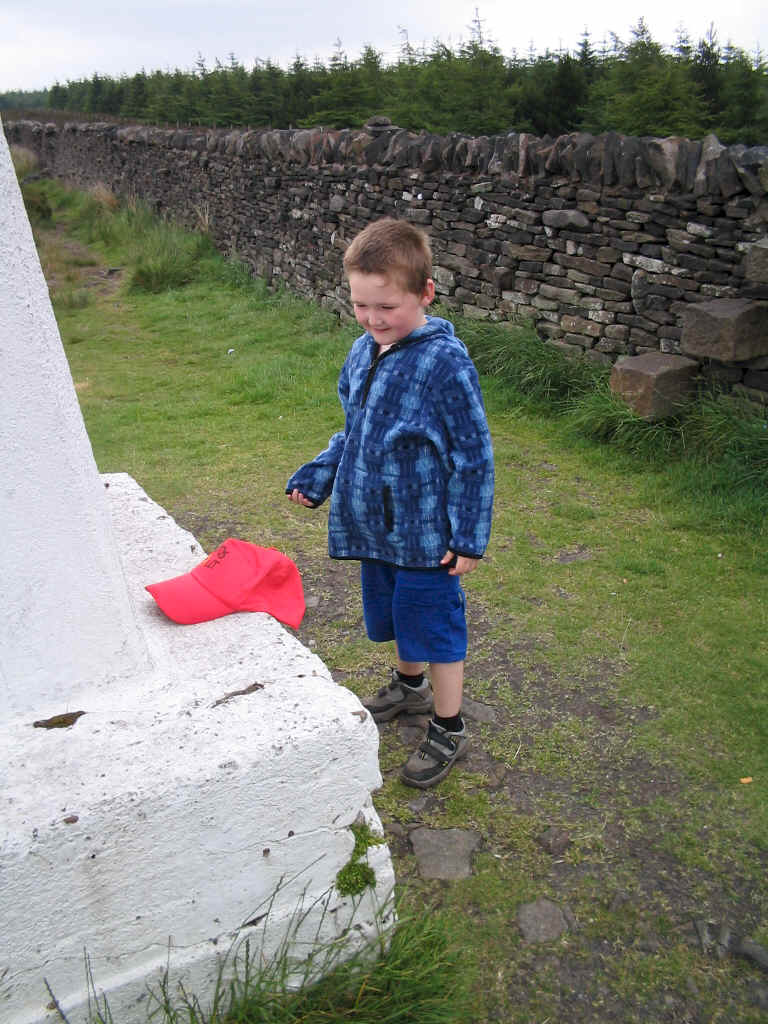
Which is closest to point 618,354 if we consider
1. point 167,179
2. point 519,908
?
point 519,908

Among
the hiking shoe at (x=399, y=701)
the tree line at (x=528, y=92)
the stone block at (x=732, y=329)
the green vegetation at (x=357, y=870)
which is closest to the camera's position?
the green vegetation at (x=357, y=870)

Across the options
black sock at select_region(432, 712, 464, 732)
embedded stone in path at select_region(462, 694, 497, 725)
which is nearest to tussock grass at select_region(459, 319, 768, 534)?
embedded stone in path at select_region(462, 694, 497, 725)

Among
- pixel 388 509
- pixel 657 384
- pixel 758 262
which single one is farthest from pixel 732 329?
pixel 388 509

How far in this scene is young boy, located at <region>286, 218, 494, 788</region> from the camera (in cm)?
214

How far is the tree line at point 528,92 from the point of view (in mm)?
7520

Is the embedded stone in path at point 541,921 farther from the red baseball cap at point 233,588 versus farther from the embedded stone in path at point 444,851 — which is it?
the red baseball cap at point 233,588

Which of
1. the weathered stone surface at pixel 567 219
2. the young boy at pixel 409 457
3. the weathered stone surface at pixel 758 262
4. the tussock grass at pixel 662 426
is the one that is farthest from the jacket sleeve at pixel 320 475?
the weathered stone surface at pixel 567 219

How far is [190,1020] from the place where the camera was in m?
1.62

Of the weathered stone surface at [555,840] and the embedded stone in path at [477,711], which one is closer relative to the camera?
the weathered stone surface at [555,840]

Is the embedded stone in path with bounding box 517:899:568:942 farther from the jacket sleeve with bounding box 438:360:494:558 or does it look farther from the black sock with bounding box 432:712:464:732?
the jacket sleeve with bounding box 438:360:494:558

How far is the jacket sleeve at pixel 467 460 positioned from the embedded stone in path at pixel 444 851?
31.2 inches

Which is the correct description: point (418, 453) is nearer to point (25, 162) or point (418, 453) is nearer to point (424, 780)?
point (424, 780)

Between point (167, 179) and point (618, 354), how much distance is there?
979 cm

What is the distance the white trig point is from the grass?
1.25ft
